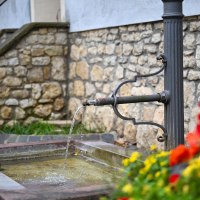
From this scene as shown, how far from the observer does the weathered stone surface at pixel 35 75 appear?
25.9 ft

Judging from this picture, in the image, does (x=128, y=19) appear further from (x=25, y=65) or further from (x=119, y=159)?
(x=119, y=159)

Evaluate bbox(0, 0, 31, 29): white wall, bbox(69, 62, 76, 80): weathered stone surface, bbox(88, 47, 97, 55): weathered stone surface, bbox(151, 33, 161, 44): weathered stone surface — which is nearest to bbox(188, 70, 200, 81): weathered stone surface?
bbox(151, 33, 161, 44): weathered stone surface

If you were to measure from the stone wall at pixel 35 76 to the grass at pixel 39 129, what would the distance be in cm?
14

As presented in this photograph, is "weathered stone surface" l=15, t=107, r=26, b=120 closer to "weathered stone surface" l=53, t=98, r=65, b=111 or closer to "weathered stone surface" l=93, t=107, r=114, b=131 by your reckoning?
"weathered stone surface" l=53, t=98, r=65, b=111

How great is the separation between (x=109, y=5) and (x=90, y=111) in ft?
A: 4.59

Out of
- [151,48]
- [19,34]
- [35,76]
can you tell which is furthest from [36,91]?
[151,48]

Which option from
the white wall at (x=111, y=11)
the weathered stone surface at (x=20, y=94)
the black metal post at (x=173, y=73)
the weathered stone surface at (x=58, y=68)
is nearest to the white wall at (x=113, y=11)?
the white wall at (x=111, y=11)

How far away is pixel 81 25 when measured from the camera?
7699 mm

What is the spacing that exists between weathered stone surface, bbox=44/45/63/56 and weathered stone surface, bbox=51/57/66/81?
0.07m

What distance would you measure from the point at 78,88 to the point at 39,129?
2.79 ft

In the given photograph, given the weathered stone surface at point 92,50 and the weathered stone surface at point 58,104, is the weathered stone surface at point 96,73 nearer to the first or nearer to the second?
the weathered stone surface at point 92,50

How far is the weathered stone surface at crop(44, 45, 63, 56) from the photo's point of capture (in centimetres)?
796

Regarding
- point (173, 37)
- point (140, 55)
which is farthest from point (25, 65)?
point (173, 37)

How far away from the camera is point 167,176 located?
6.78 feet
